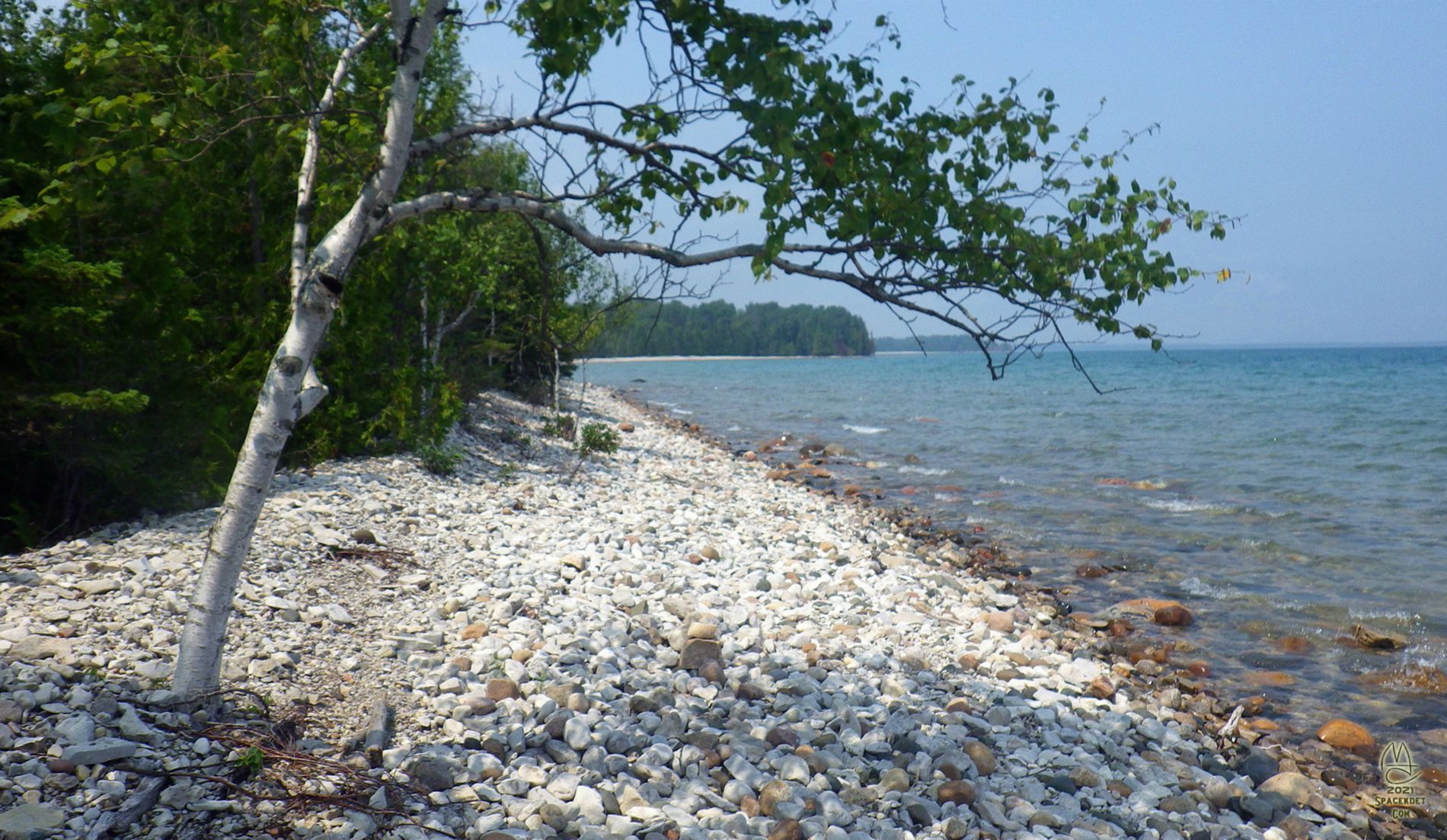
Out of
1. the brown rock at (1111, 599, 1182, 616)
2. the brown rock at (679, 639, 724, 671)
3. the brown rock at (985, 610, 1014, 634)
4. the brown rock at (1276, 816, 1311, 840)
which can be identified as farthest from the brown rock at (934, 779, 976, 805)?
the brown rock at (1111, 599, 1182, 616)

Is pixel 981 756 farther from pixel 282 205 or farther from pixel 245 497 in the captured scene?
pixel 282 205

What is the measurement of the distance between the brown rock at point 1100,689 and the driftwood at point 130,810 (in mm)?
6078

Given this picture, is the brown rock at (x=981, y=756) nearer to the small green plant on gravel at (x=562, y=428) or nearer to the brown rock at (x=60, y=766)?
the brown rock at (x=60, y=766)

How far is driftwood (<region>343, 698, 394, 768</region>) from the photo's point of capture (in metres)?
4.35

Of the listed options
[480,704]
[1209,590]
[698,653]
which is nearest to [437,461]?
A: [698,653]

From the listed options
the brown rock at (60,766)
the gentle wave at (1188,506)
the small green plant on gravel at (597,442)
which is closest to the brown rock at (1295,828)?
the brown rock at (60,766)

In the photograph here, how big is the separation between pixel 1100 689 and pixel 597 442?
9851 millimetres

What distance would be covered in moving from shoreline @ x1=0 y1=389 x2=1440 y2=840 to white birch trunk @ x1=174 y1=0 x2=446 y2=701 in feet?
1.28

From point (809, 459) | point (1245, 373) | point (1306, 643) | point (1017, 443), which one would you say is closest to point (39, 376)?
point (1306, 643)

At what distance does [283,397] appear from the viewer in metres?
4.28

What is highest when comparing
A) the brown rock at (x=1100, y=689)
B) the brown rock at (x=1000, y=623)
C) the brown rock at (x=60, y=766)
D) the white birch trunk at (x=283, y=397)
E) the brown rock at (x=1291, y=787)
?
the white birch trunk at (x=283, y=397)

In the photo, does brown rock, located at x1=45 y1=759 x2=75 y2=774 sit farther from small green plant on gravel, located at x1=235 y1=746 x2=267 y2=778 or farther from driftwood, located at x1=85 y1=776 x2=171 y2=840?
small green plant on gravel, located at x1=235 y1=746 x2=267 y2=778

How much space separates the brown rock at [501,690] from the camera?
17.1 feet

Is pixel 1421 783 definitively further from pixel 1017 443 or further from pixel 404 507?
pixel 1017 443
